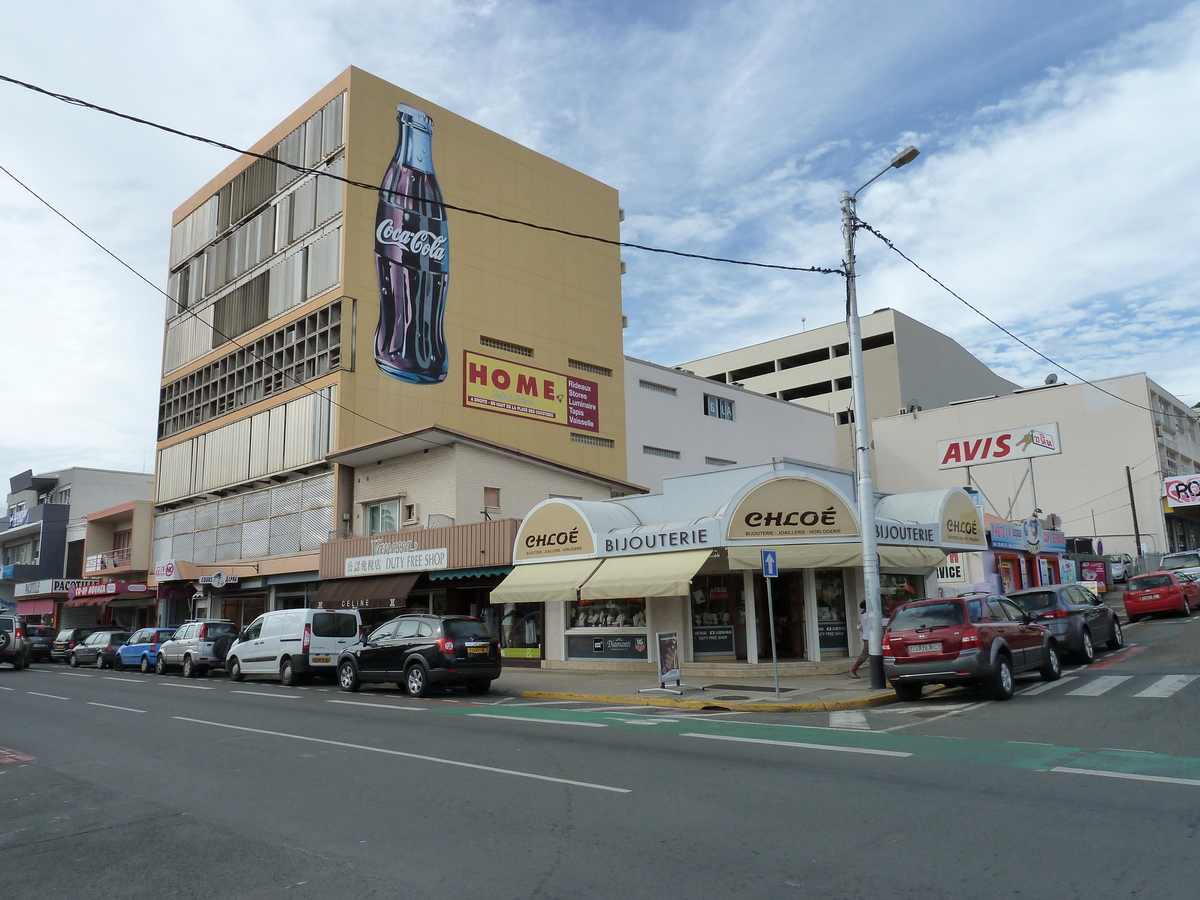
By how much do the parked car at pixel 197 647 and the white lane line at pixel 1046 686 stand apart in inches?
836

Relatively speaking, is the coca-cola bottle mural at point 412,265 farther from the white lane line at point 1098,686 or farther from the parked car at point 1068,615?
the white lane line at point 1098,686

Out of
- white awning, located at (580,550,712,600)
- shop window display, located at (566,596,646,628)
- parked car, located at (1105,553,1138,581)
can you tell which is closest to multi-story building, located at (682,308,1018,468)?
parked car, located at (1105,553,1138,581)

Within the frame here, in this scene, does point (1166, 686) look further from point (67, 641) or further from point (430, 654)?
point (67, 641)

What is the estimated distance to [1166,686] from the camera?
14.1 metres

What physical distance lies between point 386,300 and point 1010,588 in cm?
2743

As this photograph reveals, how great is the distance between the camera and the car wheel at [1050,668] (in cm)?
1598

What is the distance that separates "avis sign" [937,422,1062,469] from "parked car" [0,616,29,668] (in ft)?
130

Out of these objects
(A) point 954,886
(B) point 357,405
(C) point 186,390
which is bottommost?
(A) point 954,886

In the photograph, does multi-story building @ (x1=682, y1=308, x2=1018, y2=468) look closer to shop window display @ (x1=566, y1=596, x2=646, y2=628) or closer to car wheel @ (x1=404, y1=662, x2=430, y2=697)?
shop window display @ (x1=566, y1=596, x2=646, y2=628)

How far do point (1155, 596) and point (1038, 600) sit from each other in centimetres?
1393

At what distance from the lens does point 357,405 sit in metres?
35.7

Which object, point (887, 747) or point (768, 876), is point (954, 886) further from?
point (887, 747)

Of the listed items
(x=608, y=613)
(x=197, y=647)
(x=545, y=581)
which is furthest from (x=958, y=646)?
(x=197, y=647)

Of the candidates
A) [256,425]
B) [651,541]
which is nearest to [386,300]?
[256,425]
